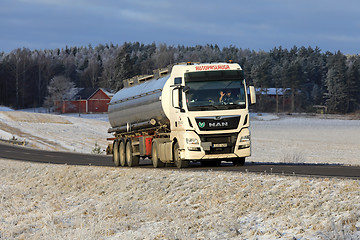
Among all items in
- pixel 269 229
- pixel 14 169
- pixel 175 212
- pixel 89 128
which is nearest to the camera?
pixel 269 229

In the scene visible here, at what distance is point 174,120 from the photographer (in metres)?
22.3

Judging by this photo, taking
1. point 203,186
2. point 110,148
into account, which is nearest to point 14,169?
point 110,148

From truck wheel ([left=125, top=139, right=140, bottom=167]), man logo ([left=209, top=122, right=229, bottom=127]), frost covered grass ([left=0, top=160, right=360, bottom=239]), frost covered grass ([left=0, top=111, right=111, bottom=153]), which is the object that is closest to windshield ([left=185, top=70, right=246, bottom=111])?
man logo ([left=209, top=122, right=229, bottom=127])

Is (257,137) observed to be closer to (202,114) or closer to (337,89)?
(202,114)

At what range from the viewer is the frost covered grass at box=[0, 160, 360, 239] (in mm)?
11305

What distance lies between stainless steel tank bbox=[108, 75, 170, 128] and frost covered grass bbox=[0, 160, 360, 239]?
3594 mm

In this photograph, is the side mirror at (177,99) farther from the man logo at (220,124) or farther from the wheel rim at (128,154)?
the wheel rim at (128,154)

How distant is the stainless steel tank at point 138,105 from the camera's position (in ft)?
78.8

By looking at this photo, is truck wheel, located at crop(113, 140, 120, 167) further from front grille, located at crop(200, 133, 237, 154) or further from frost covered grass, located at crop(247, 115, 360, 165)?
frost covered grass, located at crop(247, 115, 360, 165)

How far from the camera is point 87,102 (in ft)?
465

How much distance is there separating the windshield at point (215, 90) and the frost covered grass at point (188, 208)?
122 inches

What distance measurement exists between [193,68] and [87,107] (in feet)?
399

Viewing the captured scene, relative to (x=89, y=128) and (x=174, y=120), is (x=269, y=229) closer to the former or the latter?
(x=174, y=120)

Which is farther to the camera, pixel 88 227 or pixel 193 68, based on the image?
pixel 193 68
